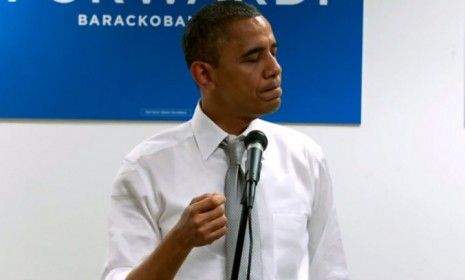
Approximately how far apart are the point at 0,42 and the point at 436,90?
166cm

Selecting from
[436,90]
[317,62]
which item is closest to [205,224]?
[317,62]

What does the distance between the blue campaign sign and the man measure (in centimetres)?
70

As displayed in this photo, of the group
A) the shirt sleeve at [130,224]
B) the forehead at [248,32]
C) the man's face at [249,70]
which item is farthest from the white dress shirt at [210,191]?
the forehead at [248,32]

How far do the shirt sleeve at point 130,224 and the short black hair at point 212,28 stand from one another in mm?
326

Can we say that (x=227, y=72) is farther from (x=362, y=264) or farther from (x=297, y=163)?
(x=362, y=264)

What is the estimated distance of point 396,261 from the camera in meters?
2.26

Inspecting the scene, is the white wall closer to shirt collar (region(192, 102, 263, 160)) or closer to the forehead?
shirt collar (region(192, 102, 263, 160))

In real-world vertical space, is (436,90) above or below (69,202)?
above

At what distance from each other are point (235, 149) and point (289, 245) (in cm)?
27

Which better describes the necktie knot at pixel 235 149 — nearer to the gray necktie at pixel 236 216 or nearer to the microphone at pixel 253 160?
the gray necktie at pixel 236 216

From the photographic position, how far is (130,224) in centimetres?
141

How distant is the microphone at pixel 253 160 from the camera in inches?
43.6

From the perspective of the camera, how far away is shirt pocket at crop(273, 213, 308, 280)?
1430 mm

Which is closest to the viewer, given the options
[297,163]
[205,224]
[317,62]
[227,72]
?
[205,224]
